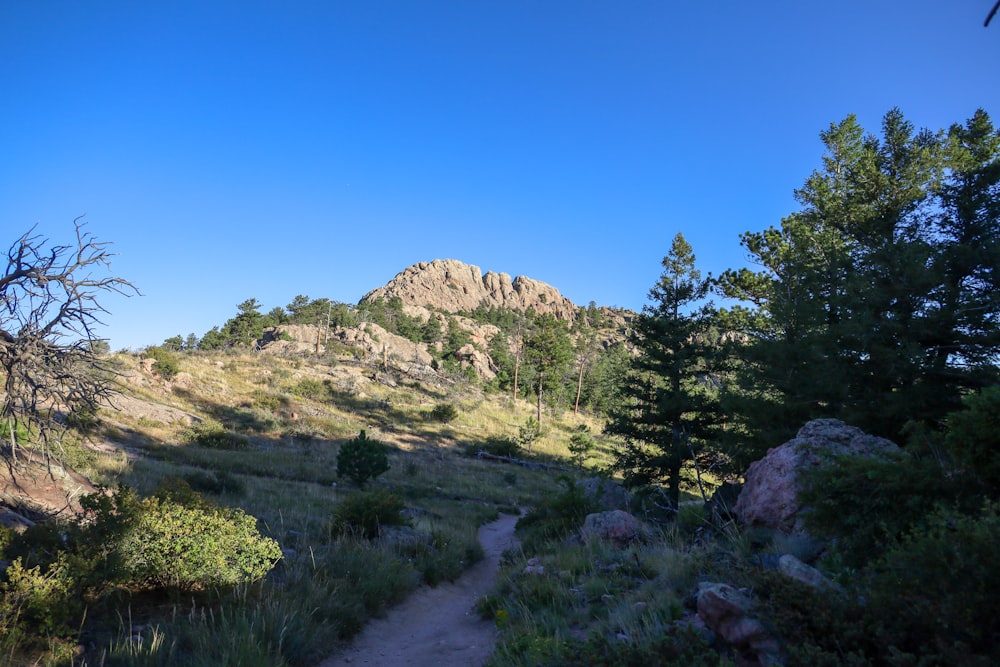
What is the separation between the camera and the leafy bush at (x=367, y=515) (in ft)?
32.9

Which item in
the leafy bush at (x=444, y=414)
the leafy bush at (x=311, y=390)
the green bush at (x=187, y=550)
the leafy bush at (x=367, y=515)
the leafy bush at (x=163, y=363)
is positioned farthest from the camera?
the leafy bush at (x=444, y=414)

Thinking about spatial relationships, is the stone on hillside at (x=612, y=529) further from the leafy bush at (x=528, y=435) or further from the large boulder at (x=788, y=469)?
the leafy bush at (x=528, y=435)

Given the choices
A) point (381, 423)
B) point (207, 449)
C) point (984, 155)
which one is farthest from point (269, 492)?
point (984, 155)

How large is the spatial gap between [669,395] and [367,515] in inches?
362

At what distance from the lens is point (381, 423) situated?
113 ft

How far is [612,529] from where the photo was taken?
31.0 feet

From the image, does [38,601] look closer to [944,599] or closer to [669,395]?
[944,599]

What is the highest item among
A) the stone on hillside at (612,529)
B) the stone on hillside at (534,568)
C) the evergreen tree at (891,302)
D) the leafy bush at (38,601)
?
the evergreen tree at (891,302)

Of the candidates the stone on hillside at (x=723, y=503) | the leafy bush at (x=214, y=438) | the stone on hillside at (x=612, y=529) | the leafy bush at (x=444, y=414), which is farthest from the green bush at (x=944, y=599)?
the leafy bush at (x=444, y=414)

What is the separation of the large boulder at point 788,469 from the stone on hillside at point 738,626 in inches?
133

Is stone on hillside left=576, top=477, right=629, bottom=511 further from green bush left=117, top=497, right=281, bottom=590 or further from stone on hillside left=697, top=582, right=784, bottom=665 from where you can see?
stone on hillside left=697, top=582, right=784, bottom=665

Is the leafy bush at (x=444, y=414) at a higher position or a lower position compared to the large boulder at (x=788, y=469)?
lower

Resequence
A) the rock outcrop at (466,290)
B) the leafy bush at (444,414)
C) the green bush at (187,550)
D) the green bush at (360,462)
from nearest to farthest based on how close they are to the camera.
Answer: the green bush at (187,550) → the green bush at (360,462) → the leafy bush at (444,414) → the rock outcrop at (466,290)

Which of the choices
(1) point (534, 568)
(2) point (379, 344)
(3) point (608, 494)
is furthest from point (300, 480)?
(2) point (379, 344)
